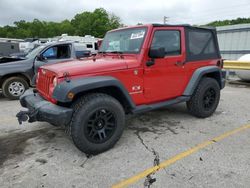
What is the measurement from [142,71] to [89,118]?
1.23m

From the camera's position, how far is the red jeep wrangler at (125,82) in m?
3.44

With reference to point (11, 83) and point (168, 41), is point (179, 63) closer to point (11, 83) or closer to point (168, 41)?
point (168, 41)

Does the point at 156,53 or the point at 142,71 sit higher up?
the point at 156,53

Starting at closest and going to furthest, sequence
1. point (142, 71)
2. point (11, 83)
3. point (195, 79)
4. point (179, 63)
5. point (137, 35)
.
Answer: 1. point (142, 71)
2. point (137, 35)
3. point (179, 63)
4. point (195, 79)
5. point (11, 83)

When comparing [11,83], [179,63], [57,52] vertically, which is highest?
[57,52]

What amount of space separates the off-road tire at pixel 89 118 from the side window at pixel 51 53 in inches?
190

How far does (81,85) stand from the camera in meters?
3.32

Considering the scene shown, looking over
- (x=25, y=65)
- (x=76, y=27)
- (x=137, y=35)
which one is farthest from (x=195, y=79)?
(x=76, y=27)

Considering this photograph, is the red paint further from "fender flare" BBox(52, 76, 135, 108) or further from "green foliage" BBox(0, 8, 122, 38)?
"green foliage" BBox(0, 8, 122, 38)

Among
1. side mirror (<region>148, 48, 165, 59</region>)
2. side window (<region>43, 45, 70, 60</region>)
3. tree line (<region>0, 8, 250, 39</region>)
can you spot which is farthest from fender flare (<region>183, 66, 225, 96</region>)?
tree line (<region>0, 8, 250, 39</region>)

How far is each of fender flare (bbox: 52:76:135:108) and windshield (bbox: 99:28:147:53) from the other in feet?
2.82

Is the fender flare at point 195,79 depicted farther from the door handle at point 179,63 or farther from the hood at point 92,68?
the hood at point 92,68

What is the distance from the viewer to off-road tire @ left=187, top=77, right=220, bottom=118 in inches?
201

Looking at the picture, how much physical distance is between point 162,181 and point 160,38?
2520mm
